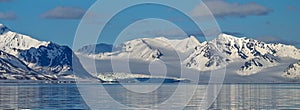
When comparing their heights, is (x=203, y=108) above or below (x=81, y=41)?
below

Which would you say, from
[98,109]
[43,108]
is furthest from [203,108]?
[43,108]

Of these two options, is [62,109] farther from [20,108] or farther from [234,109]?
[234,109]

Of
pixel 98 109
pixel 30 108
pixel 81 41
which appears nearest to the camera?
pixel 81 41

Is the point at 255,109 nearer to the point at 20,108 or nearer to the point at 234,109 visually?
the point at 234,109

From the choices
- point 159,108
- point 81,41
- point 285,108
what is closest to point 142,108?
point 159,108

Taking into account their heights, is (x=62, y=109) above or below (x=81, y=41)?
below

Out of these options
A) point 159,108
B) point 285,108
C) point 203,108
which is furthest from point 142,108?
point 285,108

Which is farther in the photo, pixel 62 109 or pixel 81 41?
pixel 62 109

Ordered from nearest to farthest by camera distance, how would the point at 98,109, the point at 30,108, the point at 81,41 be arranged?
the point at 81,41 → the point at 98,109 → the point at 30,108
